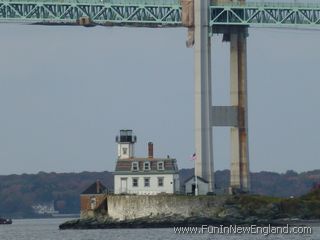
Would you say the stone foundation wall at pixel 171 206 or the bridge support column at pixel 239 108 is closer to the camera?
the stone foundation wall at pixel 171 206

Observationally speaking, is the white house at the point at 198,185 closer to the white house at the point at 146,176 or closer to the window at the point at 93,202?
the white house at the point at 146,176

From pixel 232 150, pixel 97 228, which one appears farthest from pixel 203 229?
pixel 232 150

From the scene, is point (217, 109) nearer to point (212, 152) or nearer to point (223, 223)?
point (212, 152)

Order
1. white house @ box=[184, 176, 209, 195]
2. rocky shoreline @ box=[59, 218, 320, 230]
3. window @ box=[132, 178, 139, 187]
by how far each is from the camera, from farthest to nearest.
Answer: white house @ box=[184, 176, 209, 195] < window @ box=[132, 178, 139, 187] < rocky shoreline @ box=[59, 218, 320, 230]

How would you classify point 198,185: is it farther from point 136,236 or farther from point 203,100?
point 136,236

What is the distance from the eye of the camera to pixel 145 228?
134500mm

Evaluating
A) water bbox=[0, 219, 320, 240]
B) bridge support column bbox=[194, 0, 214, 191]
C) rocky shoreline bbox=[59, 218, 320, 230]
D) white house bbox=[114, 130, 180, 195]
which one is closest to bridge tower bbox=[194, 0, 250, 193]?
bridge support column bbox=[194, 0, 214, 191]

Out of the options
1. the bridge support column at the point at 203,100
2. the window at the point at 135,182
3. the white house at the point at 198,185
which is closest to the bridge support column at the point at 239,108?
the bridge support column at the point at 203,100

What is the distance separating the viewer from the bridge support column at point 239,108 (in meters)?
149

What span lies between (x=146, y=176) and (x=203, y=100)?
27.7 ft

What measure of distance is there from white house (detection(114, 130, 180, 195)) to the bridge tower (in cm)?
395

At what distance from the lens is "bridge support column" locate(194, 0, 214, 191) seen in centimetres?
14400

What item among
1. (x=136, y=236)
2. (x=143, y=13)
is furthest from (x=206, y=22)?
(x=136, y=236)

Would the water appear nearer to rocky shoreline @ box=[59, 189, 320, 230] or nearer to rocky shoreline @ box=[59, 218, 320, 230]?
rocky shoreline @ box=[59, 218, 320, 230]
